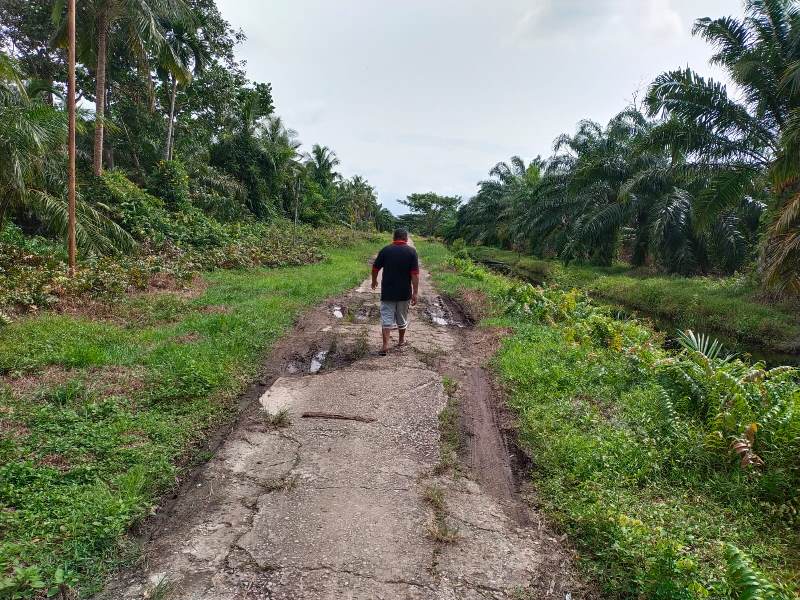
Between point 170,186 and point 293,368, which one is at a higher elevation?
point 170,186

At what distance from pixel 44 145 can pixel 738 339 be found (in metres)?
15.5

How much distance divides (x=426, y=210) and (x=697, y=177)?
72.2 meters

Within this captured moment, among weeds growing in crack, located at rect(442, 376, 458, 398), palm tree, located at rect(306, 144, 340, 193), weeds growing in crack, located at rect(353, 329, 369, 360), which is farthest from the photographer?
palm tree, located at rect(306, 144, 340, 193)

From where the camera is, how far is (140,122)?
23.0m

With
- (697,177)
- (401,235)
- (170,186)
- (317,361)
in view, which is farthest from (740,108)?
(170,186)

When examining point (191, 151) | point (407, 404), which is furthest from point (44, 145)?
point (191, 151)

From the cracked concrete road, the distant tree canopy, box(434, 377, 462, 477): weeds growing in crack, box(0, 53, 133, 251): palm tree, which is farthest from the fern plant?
the distant tree canopy

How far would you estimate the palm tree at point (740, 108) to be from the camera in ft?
39.6

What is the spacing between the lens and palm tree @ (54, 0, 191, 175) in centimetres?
1357

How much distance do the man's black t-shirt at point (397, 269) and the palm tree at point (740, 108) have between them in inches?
372

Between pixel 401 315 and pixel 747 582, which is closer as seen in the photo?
pixel 747 582

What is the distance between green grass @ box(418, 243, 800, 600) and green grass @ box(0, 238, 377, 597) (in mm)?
2762

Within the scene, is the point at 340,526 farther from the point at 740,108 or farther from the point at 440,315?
the point at 740,108

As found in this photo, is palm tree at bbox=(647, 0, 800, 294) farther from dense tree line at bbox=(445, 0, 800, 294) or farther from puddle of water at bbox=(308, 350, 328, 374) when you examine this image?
puddle of water at bbox=(308, 350, 328, 374)
